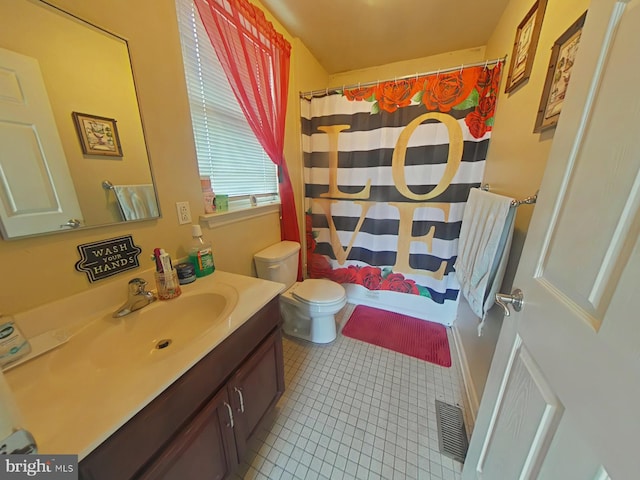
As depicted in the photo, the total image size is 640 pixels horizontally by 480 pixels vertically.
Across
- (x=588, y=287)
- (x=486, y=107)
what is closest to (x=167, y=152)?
(x=588, y=287)

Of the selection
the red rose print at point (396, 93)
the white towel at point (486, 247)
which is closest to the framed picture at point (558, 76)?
the white towel at point (486, 247)

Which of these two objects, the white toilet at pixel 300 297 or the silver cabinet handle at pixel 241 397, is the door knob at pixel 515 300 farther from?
the white toilet at pixel 300 297

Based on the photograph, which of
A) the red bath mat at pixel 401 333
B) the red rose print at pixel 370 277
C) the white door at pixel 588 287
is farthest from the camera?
the red rose print at pixel 370 277

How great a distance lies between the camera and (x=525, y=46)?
1.09m

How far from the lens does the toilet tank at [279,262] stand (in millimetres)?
1550

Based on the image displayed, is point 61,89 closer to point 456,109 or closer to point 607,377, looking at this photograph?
point 607,377

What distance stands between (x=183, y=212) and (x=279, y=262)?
699 millimetres

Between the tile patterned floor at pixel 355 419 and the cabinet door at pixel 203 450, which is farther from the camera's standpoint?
the tile patterned floor at pixel 355 419

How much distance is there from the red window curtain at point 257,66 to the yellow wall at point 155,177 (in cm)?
23

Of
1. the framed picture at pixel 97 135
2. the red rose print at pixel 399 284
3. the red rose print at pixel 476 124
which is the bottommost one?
the red rose print at pixel 399 284

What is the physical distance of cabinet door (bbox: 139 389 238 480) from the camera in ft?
1.97

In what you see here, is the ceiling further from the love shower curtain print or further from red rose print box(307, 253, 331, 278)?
red rose print box(307, 253, 331, 278)

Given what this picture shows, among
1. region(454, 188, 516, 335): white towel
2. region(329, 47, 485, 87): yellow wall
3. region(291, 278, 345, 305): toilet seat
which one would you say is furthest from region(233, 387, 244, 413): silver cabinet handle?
region(329, 47, 485, 87): yellow wall

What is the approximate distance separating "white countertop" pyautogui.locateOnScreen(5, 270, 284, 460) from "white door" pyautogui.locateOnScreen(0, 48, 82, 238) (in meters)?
0.27
